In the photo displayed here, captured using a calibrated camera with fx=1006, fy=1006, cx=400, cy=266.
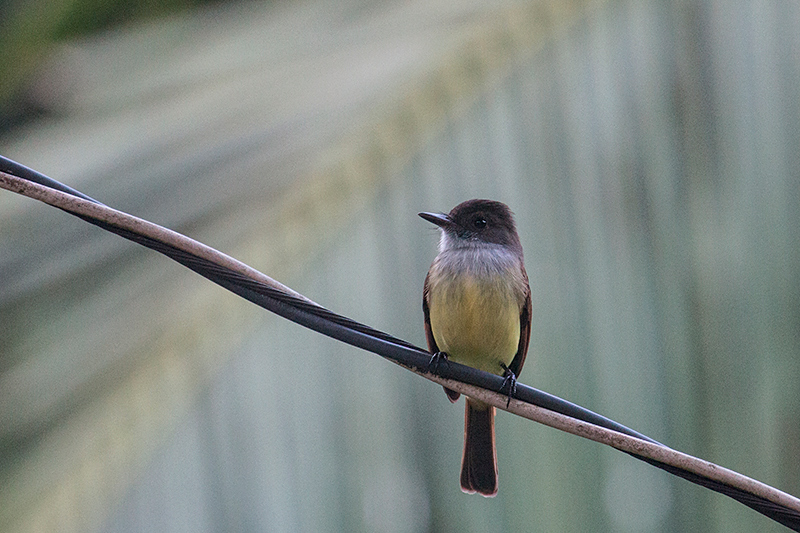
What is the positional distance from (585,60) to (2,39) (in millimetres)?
2837

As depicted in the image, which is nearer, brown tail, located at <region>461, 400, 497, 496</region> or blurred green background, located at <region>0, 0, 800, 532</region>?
blurred green background, located at <region>0, 0, 800, 532</region>

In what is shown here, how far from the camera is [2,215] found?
332 centimetres

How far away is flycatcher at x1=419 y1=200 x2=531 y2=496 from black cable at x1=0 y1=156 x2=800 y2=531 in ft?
3.75

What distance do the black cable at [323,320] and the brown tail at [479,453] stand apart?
61 cm

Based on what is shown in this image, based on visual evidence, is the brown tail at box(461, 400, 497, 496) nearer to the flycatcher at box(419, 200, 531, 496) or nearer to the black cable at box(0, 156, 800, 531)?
the flycatcher at box(419, 200, 531, 496)

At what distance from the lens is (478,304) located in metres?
3.81

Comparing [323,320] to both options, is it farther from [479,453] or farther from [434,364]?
[479,453]

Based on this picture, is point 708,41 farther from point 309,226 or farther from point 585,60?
point 309,226

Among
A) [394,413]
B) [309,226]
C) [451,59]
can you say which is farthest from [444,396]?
[451,59]

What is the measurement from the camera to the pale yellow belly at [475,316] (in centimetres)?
380

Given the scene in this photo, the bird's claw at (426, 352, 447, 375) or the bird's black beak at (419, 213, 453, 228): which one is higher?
the bird's black beak at (419, 213, 453, 228)

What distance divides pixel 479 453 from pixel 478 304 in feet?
1.82

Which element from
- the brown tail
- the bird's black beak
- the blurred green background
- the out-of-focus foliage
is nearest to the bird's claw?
the blurred green background

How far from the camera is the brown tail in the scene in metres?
3.04
